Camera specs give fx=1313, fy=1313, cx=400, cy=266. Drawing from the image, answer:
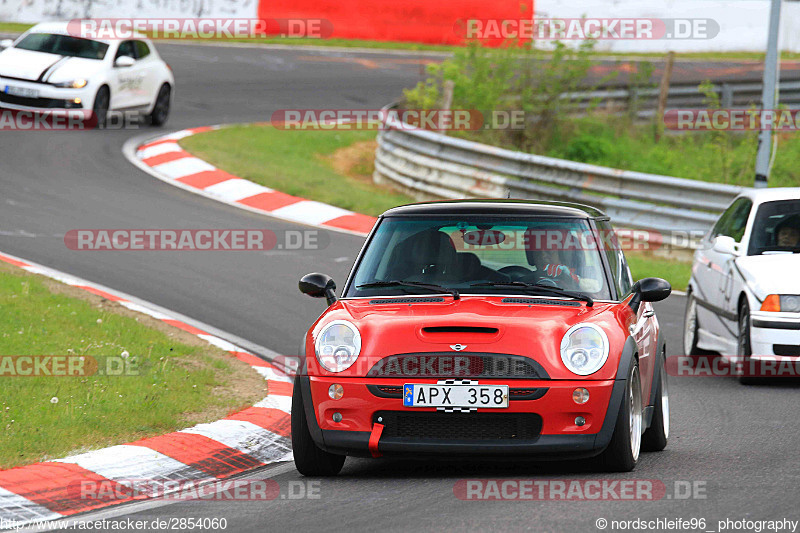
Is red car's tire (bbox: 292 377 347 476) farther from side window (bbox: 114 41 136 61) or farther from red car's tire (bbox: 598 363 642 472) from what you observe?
side window (bbox: 114 41 136 61)

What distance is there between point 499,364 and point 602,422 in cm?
59

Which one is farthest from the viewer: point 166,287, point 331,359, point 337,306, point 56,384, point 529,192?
point 529,192

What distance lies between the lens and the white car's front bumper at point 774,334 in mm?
10133

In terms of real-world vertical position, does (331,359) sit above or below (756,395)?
above

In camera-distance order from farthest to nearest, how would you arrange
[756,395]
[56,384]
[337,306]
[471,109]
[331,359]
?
1. [471,109]
2. [756,395]
3. [56,384]
4. [337,306]
5. [331,359]

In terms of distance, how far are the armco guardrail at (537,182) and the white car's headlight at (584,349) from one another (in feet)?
33.5

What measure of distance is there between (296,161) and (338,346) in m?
15.2

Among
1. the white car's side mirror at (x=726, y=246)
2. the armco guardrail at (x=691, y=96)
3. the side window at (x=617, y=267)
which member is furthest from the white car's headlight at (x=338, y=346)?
the armco guardrail at (x=691, y=96)

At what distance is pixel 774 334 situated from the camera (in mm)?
10180

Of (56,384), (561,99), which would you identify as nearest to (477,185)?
(561,99)

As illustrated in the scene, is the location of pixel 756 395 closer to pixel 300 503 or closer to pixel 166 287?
pixel 300 503

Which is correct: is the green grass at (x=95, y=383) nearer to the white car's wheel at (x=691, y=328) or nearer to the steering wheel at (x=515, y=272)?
the steering wheel at (x=515, y=272)

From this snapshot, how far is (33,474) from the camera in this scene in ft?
21.0

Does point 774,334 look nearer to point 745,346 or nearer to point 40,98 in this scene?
point 745,346
